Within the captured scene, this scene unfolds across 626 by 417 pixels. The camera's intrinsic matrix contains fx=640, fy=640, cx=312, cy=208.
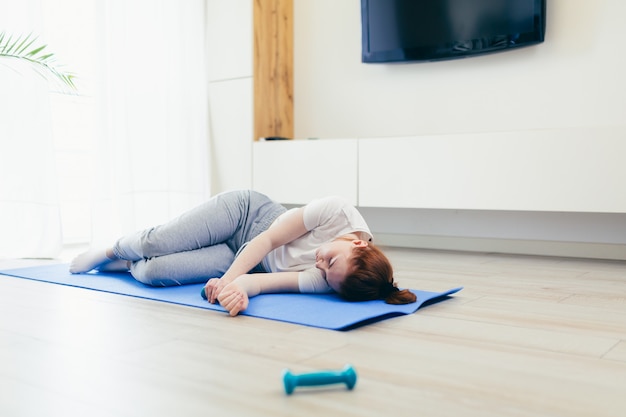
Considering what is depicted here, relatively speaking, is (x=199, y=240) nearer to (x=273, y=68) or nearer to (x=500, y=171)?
(x=500, y=171)

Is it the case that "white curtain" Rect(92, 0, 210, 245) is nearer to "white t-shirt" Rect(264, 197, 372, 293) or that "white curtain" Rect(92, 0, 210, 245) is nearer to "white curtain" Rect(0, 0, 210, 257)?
"white curtain" Rect(0, 0, 210, 257)

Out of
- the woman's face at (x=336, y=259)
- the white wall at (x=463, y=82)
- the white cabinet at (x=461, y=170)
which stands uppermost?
the white wall at (x=463, y=82)

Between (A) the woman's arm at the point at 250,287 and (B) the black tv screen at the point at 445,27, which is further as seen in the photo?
(B) the black tv screen at the point at 445,27

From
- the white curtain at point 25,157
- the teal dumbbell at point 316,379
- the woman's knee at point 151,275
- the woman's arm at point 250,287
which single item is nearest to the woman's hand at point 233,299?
the woman's arm at point 250,287

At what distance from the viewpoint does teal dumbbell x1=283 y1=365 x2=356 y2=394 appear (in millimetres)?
1080

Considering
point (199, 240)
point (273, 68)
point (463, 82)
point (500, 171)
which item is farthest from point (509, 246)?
point (199, 240)

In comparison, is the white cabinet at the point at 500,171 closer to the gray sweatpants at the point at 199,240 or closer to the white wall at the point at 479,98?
the white wall at the point at 479,98

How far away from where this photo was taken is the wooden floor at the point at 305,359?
1.05 metres

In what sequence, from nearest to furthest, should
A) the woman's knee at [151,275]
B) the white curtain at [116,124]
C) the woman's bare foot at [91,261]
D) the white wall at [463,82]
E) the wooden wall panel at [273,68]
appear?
1. the woman's knee at [151,275]
2. the woman's bare foot at [91,261]
3. the white curtain at [116,124]
4. the white wall at [463,82]
5. the wooden wall panel at [273,68]

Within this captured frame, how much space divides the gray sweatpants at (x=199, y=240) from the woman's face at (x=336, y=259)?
442mm

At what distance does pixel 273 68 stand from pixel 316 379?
130 inches

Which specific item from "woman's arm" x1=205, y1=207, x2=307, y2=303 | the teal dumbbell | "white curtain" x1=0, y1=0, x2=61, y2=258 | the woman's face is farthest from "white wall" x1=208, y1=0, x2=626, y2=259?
the teal dumbbell

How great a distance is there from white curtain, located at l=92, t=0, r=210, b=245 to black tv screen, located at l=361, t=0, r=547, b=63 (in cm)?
115

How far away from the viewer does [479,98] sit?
3.59 m
